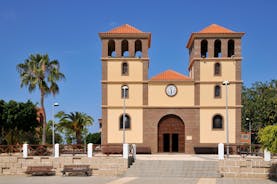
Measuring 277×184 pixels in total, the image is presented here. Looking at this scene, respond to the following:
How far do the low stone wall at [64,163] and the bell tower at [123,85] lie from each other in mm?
11339

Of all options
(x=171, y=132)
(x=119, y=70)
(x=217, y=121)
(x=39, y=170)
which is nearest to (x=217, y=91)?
(x=217, y=121)

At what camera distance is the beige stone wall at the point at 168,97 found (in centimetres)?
4084

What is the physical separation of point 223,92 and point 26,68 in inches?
847

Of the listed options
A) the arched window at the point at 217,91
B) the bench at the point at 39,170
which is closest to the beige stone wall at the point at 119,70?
the arched window at the point at 217,91

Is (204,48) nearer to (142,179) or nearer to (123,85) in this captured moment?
(123,85)

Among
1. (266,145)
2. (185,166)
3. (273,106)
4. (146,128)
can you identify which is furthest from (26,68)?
(273,106)

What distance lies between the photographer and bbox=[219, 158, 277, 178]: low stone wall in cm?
2711

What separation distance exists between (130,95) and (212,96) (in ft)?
25.2

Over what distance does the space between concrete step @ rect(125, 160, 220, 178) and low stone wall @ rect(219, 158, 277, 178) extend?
0.66 meters

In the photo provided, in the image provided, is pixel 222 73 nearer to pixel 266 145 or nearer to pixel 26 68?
pixel 266 145

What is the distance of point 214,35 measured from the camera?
41.2 meters

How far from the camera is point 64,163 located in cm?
2894

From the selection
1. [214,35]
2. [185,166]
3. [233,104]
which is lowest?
[185,166]

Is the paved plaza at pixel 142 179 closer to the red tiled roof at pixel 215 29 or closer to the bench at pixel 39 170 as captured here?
the bench at pixel 39 170
